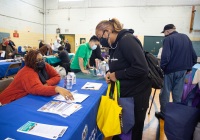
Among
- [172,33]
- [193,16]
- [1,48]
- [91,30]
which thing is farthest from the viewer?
[91,30]

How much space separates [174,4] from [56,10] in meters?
7.11

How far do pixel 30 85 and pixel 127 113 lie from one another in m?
0.93

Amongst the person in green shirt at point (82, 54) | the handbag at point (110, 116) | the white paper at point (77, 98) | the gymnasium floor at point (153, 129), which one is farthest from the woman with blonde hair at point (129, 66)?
the person in green shirt at point (82, 54)

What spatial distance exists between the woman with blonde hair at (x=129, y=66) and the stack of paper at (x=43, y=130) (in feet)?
2.09

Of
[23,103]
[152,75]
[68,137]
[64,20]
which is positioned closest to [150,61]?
[152,75]

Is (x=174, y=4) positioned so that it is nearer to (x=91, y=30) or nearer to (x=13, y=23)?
(x=91, y=30)

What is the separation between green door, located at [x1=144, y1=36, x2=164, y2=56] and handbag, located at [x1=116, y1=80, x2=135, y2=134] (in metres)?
8.24

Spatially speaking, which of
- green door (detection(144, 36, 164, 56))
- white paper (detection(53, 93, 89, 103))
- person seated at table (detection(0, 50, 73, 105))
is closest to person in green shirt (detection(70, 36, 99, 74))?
person seated at table (detection(0, 50, 73, 105))

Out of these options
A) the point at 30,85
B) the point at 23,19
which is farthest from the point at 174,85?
the point at 23,19

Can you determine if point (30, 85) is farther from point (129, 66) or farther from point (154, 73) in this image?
point (154, 73)

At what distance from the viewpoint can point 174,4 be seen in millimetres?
8578

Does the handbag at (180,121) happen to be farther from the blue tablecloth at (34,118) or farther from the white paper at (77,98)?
the white paper at (77,98)

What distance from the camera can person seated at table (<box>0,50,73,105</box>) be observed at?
57.1 inches

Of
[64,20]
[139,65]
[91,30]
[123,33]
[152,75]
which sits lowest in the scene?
[152,75]
